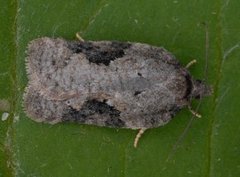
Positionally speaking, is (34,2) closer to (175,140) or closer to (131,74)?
(131,74)

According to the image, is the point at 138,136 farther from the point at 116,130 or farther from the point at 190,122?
the point at 190,122

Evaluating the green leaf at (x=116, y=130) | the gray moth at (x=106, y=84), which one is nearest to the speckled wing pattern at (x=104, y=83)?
the gray moth at (x=106, y=84)

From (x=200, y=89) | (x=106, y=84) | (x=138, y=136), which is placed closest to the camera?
(x=106, y=84)

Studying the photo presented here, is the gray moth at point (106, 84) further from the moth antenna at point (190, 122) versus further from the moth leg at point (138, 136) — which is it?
the moth antenna at point (190, 122)

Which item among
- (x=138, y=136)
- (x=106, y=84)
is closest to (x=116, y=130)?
(x=138, y=136)

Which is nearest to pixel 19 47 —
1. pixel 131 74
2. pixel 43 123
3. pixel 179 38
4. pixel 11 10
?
pixel 11 10
